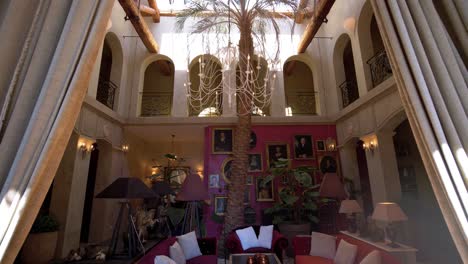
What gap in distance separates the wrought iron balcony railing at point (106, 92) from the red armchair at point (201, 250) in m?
4.73

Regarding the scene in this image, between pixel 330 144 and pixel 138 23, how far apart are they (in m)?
6.40

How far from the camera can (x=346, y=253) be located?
3316 millimetres

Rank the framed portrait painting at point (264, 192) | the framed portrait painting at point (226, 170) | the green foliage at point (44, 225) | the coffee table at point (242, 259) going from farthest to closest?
1. the framed portrait painting at point (226, 170)
2. the framed portrait painting at point (264, 192)
3. the green foliage at point (44, 225)
4. the coffee table at point (242, 259)

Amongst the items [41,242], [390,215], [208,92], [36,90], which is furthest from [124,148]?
[390,215]

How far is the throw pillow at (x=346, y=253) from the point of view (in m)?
3.23

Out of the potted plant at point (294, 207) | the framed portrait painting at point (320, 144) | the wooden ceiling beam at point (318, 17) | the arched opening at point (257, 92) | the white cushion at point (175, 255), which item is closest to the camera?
the white cushion at point (175, 255)

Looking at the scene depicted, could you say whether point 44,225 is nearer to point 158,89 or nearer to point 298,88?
point 158,89

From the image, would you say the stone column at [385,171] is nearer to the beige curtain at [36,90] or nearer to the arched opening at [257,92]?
the arched opening at [257,92]

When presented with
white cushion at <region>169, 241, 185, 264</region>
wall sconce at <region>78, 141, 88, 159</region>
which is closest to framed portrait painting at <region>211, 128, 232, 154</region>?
wall sconce at <region>78, 141, 88, 159</region>

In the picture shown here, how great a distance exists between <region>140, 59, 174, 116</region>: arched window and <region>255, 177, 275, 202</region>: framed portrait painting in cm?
388

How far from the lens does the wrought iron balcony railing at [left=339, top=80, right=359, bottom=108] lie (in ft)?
22.5

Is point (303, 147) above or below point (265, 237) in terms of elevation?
above

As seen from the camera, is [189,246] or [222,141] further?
[222,141]

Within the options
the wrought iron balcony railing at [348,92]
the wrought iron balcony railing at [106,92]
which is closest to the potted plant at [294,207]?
the wrought iron balcony railing at [348,92]
